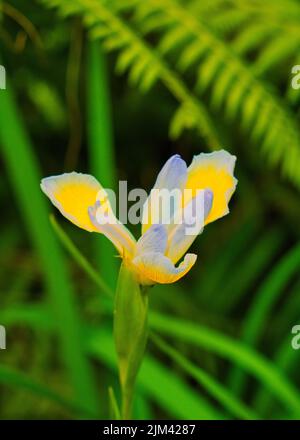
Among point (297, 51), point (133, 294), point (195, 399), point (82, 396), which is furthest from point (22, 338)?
point (133, 294)

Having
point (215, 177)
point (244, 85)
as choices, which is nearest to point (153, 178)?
point (244, 85)

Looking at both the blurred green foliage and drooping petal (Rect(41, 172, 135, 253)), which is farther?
the blurred green foliage

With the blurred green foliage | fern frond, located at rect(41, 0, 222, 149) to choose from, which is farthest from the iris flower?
fern frond, located at rect(41, 0, 222, 149)

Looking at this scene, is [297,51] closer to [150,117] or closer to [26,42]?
[150,117]

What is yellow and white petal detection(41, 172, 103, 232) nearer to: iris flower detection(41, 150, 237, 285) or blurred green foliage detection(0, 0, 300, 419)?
iris flower detection(41, 150, 237, 285)

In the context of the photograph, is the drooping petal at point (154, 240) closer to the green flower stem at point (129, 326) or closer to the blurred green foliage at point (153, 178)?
the green flower stem at point (129, 326)

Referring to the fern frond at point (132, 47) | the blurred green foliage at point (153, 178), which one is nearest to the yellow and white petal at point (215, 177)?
the blurred green foliage at point (153, 178)

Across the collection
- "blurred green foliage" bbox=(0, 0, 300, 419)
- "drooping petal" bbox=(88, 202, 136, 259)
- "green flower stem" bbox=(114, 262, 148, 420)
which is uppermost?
"blurred green foliage" bbox=(0, 0, 300, 419)
